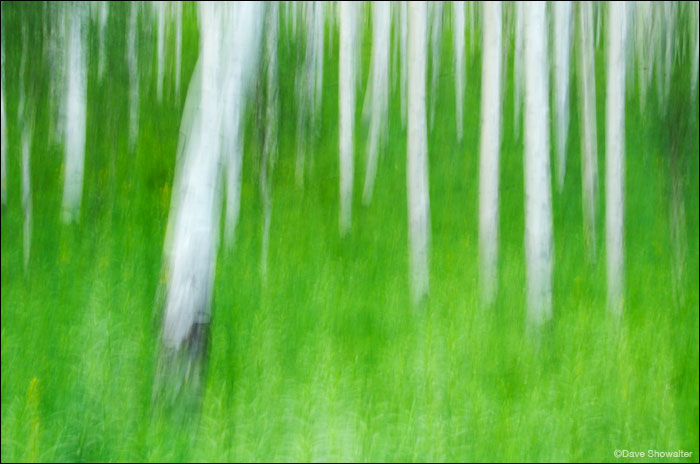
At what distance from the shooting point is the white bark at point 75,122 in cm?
284

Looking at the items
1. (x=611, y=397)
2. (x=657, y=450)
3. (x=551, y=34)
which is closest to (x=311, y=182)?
(x=611, y=397)

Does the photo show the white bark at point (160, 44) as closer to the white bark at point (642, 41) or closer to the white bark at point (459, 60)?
the white bark at point (459, 60)

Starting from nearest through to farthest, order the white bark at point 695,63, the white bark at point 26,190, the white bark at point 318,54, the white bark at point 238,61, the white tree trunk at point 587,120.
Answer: the white bark at point 238,61, the white bark at point 26,190, the white tree trunk at point 587,120, the white bark at point 695,63, the white bark at point 318,54

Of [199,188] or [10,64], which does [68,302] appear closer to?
[199,188]

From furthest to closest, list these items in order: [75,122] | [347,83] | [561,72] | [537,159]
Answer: [561,72], [347,83], [75,122], [537,159]

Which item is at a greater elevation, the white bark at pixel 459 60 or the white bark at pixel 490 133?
the white bark at pixel 459 60

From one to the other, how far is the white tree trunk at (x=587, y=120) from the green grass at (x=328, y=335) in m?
0.11

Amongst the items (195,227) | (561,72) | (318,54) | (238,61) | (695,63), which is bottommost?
(195,227)

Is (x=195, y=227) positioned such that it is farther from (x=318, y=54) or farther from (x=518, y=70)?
(x=518, y=70)

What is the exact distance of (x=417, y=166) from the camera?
347cm

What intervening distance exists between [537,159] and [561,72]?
268 cm

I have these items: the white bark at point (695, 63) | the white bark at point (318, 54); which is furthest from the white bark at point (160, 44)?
the white bark at point (695, 63)

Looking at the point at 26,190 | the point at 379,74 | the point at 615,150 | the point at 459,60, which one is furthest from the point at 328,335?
the point at 459,60

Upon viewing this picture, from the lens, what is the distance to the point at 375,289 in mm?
2664
